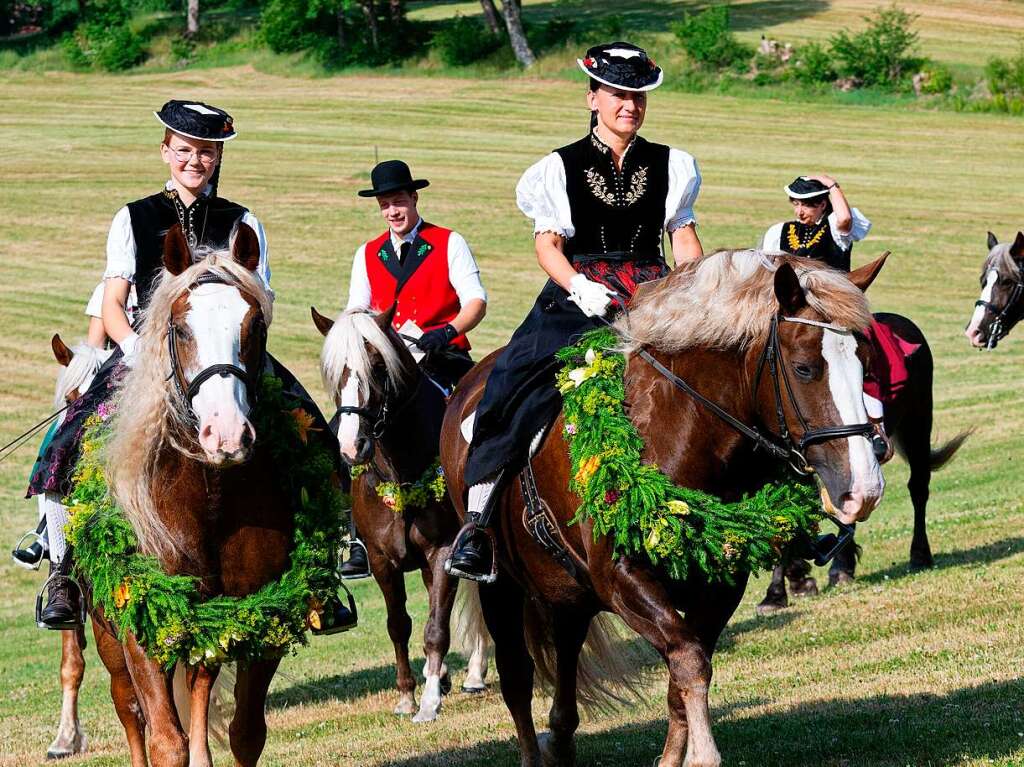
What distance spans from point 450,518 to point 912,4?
193ft

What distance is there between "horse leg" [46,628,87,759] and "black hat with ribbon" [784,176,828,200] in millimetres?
6258

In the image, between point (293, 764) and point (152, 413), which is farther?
point (293, 764)

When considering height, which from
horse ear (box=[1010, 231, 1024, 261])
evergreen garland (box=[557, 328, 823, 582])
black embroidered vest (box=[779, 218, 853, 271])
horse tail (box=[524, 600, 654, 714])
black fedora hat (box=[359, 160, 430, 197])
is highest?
evergreen garland (box=[557, 328, 823, 582])

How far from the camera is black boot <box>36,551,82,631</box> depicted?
6926 mm

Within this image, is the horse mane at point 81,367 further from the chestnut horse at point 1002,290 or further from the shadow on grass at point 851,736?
the chestnut horse at point 1002,290

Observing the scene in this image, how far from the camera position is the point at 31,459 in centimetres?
2214

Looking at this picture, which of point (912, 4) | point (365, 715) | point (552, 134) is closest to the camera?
point (365, 715)

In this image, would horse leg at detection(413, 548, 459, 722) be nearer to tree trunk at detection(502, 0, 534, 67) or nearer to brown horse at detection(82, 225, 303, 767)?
brown horse at detection(82, 225, 303, 767)

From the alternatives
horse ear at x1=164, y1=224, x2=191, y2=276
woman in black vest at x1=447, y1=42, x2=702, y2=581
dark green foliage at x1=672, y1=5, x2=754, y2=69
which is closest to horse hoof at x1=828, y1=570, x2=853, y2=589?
woman in black vest at x1=447, y1=42, x2=702, y2=581

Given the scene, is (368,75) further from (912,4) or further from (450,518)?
(450,518)

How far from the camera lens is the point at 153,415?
5.76 m

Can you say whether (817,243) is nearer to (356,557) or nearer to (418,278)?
(418,278)

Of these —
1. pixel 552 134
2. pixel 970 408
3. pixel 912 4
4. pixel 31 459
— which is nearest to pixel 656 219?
pixel 970 408

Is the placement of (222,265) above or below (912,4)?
above
